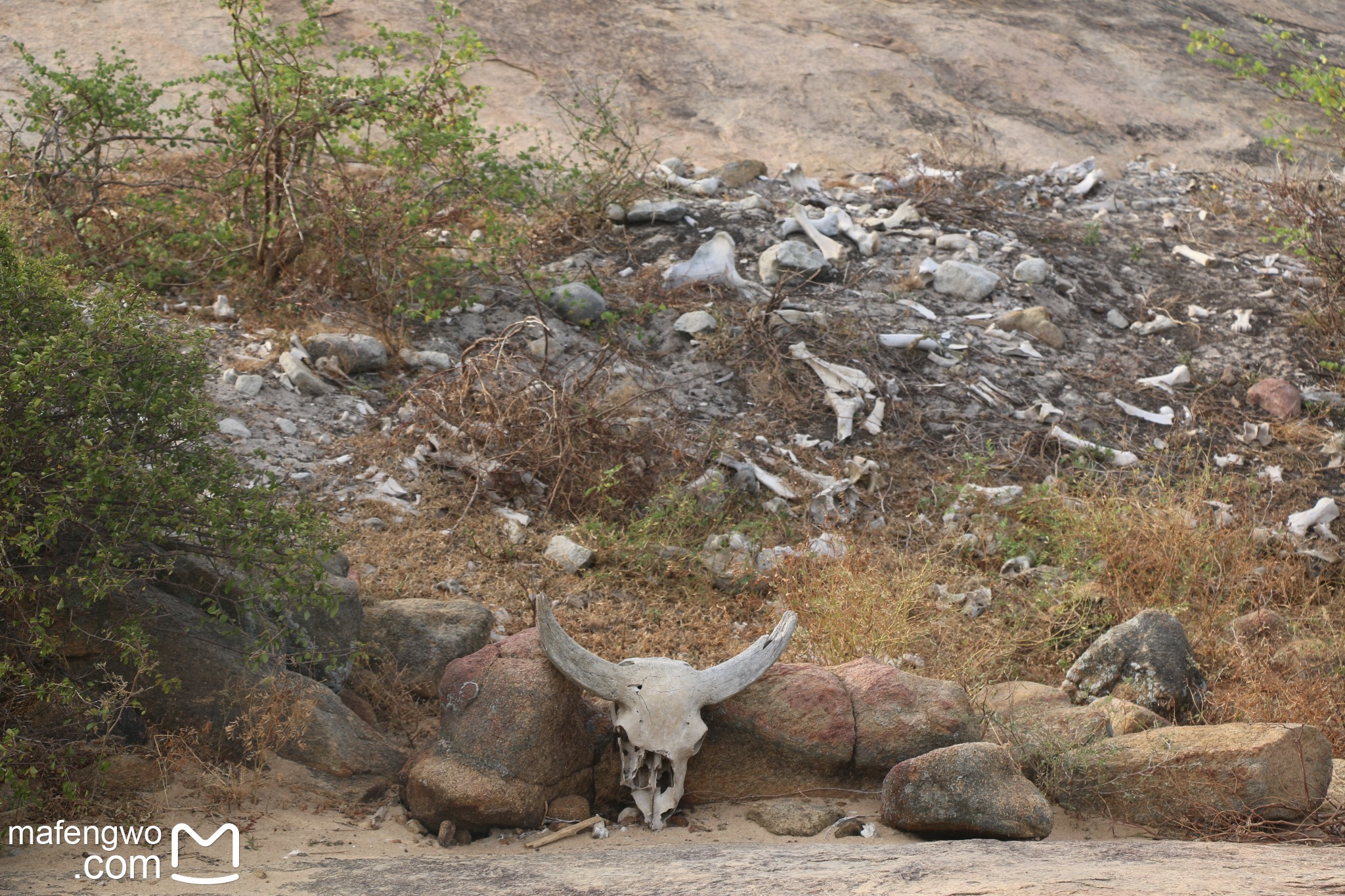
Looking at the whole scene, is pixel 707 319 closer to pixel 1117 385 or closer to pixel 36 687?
pixel 1117 385

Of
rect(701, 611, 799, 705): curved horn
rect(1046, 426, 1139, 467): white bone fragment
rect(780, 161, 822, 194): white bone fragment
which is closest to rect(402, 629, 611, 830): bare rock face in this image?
rect(701, 611, 799, 705): curved horn

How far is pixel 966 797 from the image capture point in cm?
268

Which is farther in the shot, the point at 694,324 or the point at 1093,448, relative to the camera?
the point at 694,324

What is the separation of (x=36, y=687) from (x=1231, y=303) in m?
7.15

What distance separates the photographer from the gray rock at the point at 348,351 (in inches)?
205

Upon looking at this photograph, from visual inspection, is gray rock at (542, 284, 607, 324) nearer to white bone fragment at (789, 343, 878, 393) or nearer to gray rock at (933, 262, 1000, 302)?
white bone fragment at (789, 343, 878, 393)

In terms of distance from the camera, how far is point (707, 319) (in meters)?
5.93

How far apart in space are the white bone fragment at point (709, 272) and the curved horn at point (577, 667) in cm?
368

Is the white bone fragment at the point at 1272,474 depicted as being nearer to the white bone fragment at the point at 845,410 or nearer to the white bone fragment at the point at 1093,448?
the white bone fragment at the point at 1093,448

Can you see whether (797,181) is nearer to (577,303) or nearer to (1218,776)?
(577,303)

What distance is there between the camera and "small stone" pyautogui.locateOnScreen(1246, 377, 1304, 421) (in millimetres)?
6098

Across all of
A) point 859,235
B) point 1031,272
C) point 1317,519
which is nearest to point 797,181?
point 859,235

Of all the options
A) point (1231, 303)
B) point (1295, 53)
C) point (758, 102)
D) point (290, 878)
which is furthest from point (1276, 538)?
point (1295, 53)

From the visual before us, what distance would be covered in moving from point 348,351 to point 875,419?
261cm
